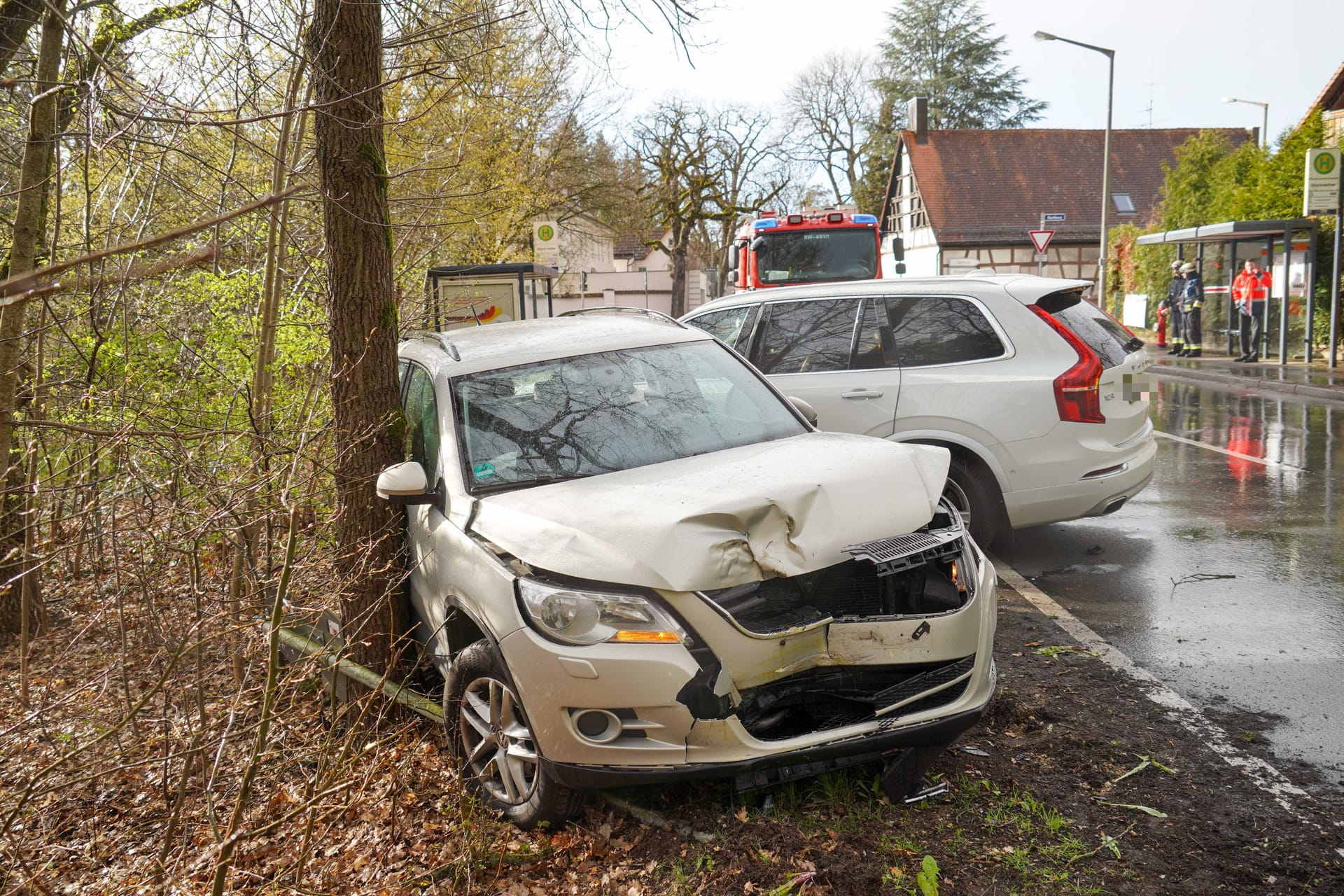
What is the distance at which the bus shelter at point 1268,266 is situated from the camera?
807 inches

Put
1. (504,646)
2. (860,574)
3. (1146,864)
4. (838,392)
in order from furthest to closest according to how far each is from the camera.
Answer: (838,392) < (860,574) < (504,646) < (1146,864)

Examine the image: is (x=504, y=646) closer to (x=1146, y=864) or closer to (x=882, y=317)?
(x=1146, y=864)

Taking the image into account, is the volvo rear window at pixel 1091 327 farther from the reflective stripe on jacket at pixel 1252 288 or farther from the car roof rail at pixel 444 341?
the reflective stripe on jacket at pixel 1252 288

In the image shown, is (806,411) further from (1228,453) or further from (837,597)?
(1228,453)

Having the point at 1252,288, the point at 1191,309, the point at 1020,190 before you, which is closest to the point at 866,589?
the point at 1252,288

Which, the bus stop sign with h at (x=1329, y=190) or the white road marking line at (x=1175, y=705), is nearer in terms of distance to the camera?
the white road marking line at (x=1175, y=705)

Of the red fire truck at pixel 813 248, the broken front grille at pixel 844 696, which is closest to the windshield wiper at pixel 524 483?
the broken front grille at pixel 844 696

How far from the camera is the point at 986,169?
170 feet

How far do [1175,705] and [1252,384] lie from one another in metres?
14.9

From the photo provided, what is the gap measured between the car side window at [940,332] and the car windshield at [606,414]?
88.2 inches

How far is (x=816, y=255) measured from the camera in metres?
20.0

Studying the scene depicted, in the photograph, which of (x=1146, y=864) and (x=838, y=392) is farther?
(x=838, y=392)

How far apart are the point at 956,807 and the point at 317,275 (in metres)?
5.67

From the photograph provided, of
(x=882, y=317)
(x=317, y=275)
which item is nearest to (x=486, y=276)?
(x=317, y=275)
